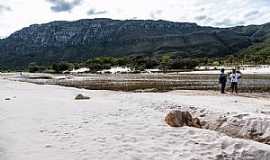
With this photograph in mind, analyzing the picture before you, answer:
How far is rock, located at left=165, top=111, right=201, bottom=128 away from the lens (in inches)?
571

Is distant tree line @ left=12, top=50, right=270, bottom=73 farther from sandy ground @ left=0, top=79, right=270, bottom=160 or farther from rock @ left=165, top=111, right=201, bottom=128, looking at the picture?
sandy ground @ left=0, top=79, right=270, bottom=160

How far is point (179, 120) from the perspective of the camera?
14.7 m

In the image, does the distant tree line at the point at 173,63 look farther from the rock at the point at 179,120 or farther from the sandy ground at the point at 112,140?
the sandy ground at the point at 112,140

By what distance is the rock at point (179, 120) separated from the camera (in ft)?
47.6

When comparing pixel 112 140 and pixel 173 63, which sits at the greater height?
pixel 173 63

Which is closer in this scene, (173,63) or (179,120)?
(179,120)

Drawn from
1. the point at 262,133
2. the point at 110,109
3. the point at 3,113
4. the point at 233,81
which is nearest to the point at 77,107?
the point at 110,109

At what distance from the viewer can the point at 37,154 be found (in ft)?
36.6

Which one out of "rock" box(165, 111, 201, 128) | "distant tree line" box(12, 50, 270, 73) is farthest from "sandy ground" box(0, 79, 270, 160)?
"distant tree line" box(12, 50, 270, 73)

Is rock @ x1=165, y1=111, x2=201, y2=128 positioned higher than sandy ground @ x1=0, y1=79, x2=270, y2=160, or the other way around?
rock @ x1=165, y1=111, x2=201, y2=128

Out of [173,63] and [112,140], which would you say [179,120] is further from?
[173,63]

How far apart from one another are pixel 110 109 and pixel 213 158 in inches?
341

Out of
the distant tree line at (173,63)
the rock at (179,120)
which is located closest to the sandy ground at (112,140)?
the rock at (179,120)

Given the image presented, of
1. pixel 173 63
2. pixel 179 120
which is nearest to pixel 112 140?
pixel 179 120
